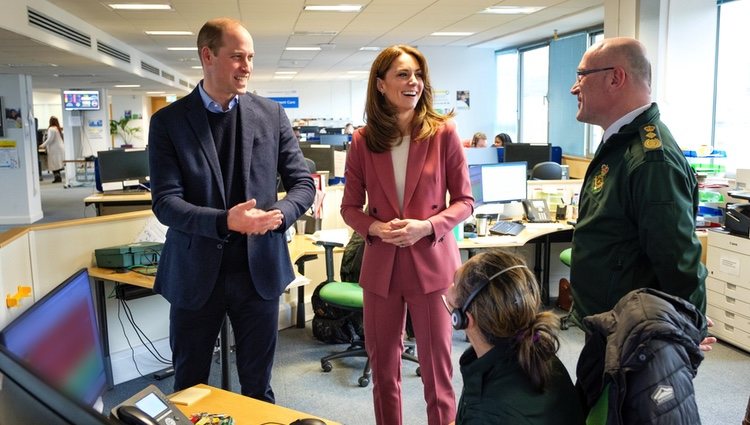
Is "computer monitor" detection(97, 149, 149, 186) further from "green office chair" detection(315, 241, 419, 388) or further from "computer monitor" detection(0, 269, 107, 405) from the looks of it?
"computer monitor" detection(0, 269, 107, 405)

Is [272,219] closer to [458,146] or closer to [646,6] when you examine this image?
[458,146]

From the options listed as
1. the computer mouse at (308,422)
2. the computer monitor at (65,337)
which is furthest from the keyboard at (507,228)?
the computer monitor at (65,337)

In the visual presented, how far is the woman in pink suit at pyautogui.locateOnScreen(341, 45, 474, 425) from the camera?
221 cm

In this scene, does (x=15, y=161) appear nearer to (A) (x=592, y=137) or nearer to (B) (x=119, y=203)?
(B) (x=119, y=203)

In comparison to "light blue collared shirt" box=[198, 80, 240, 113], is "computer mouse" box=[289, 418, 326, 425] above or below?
below

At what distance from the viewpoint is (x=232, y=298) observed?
201 cm

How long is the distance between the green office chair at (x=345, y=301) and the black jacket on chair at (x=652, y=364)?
2.47m

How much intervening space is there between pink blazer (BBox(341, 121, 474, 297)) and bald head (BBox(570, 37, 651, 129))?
512 mm

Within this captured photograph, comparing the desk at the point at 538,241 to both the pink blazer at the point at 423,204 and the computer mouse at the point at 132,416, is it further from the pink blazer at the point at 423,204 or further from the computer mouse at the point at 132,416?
the computer mouse at the point at 132,416

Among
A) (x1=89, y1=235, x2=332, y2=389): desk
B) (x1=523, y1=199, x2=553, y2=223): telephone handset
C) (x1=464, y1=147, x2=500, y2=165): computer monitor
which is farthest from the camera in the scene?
(x1=464, y1=147, x2=500, y2=165): computer monitor

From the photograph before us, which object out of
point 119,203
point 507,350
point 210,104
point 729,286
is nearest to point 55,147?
point 119,203

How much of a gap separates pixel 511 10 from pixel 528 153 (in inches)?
75.4

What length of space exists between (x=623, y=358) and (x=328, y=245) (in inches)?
114

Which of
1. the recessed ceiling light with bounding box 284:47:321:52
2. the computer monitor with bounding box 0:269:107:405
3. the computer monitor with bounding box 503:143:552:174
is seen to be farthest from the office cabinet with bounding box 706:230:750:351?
the recessed ceiling light with bounding box 284:47:321:52
